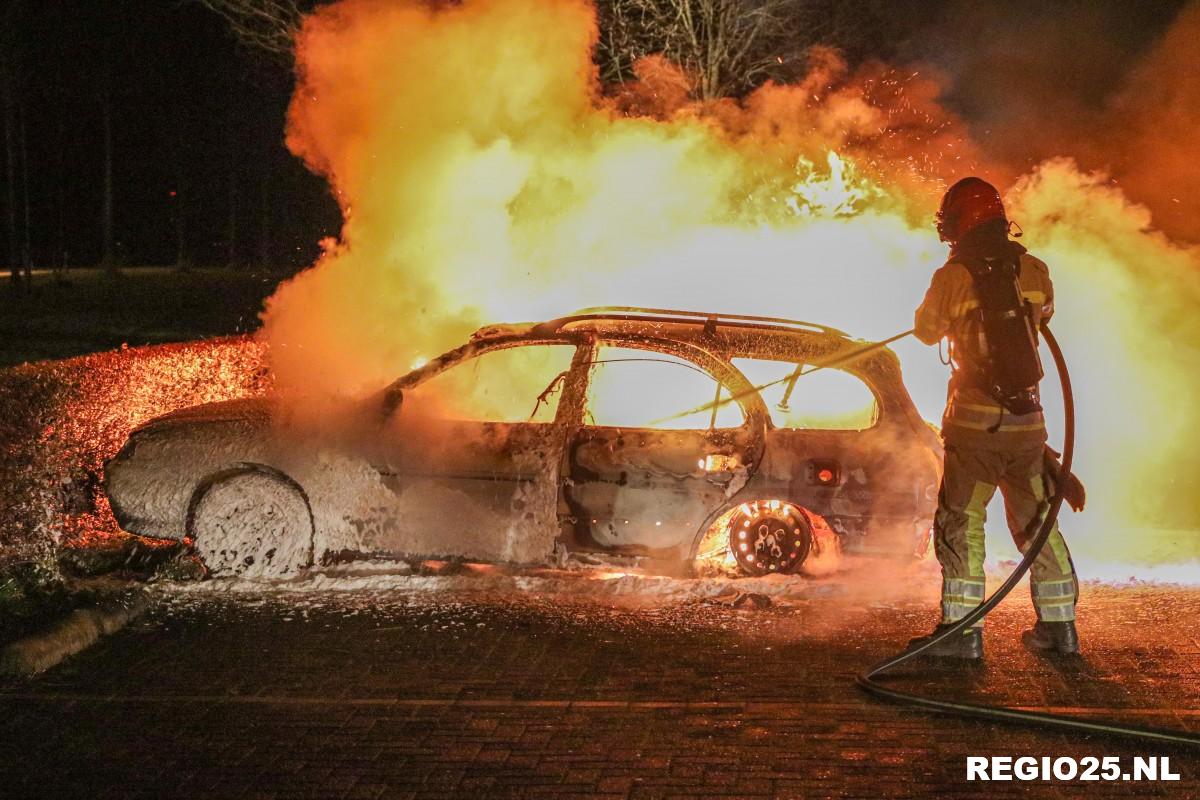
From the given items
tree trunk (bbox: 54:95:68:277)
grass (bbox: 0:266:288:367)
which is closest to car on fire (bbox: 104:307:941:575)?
grass (bbox: 0:266:288:367)

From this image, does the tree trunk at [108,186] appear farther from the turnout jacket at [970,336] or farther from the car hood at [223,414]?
the turnout jacket at [970,336]

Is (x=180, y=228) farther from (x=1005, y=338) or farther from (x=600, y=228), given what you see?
(x=1005, y=338)

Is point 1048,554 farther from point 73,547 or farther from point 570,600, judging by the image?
point 73,547

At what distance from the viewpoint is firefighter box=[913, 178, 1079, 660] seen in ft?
18.2

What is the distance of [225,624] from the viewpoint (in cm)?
616

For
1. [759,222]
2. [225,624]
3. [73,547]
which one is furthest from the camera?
[759,222]

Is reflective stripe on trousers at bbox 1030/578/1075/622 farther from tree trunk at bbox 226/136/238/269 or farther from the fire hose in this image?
tree trunk at bbox 226/136/238/269

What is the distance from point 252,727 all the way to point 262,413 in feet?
9.03

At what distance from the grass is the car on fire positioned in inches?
494

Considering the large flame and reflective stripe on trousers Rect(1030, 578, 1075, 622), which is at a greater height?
the large flame

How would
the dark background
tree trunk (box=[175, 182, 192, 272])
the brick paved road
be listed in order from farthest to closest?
tree trunk (box=[175, 182, 192, 272]), the dark background, the brick paved road

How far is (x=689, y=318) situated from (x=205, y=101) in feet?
138

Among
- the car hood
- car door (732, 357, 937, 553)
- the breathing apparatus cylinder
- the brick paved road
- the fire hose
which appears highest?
the breathing apparatus cylinder

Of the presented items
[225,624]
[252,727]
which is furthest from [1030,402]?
[225,624]
